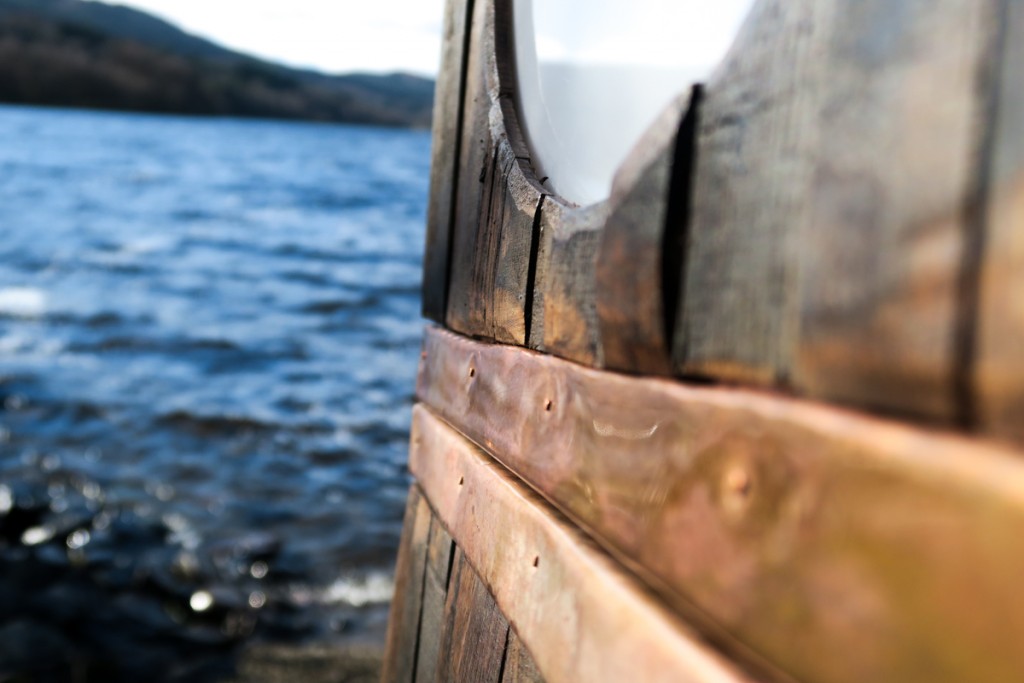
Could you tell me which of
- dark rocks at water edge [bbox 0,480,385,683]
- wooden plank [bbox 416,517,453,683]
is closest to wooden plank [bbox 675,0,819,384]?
A: wooden plank [bbox 416,517,453,683]

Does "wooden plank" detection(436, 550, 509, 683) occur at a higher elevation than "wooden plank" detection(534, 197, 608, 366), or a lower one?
lower

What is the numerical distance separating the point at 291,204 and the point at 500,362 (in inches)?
841

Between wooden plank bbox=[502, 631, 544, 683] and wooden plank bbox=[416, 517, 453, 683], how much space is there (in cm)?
28

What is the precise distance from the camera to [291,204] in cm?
2153

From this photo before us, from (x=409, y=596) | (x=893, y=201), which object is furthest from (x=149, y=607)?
(x=893, y=201)

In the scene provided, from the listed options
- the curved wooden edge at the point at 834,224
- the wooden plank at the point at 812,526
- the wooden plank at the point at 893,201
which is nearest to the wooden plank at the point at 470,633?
the wooden plank at the point at 812,526

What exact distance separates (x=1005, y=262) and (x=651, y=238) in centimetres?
29

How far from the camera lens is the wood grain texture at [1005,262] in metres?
0.40

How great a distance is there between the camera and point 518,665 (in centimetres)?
94

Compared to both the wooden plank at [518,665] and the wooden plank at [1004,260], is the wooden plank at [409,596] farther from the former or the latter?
the wooden plank at [1004,260]

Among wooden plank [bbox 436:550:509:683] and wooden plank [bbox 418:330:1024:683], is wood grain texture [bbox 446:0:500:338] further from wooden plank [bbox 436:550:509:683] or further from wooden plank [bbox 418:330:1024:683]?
wooden plank [bbox 418:330:1024:683]

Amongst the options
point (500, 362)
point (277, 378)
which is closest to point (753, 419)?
point (500, 362)

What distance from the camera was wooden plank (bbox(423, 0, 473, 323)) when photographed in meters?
1.40

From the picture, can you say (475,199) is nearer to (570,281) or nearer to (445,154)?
(445,154)
